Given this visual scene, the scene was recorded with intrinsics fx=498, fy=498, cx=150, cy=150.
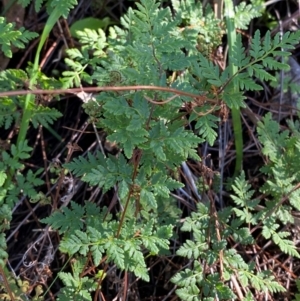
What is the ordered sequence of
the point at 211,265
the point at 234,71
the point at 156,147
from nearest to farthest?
the point at 156,147 < the point at 211,265 < the point at 234,71

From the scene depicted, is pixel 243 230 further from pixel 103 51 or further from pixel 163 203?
pixel 103 51

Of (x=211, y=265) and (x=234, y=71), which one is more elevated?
(x=234, y=71)

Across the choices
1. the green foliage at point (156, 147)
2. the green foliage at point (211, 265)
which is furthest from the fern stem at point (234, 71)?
the green foliage at point (211, 265)

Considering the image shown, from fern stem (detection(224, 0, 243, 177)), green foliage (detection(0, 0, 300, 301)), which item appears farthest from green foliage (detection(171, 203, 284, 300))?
→ fern stem (detection(224, 0, 243, 177))

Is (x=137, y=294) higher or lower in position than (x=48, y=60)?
lower

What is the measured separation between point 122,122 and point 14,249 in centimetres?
122

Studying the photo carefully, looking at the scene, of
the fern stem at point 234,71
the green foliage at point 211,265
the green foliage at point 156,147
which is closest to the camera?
the green foliage at point 156,147

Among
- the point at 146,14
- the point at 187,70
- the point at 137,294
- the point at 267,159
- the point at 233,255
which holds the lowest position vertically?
the point at 137,294

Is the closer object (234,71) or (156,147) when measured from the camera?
(156,147)

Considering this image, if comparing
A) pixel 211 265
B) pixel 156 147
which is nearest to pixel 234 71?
pixel 156 147

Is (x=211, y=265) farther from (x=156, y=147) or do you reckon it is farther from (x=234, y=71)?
(x=234, y=71)

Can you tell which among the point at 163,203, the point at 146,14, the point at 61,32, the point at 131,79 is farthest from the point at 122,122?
the point at 61,32

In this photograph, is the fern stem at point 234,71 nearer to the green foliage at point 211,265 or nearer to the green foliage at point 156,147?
the green foliage at point 156,147

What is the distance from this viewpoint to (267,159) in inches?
102
